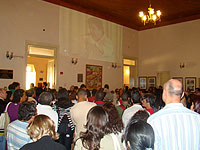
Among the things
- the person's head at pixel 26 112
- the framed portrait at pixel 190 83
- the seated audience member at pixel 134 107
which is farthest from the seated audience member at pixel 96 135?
the framed portrait at pixel 190 83

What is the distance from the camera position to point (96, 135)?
2.06m

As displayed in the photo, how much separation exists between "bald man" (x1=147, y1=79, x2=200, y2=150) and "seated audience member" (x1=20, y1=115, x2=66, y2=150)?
997 mm

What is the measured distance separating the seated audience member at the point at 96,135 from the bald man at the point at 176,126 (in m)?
0.48

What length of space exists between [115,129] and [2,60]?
8.00 m

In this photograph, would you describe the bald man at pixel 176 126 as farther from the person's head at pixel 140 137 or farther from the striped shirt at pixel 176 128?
the person's head at pixel 140 137

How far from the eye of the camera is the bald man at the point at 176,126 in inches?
80.5

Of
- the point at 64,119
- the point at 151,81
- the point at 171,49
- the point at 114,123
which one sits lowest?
the point at 64,119

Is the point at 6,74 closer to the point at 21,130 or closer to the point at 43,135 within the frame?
the point at 21,130

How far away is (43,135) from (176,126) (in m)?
1.35

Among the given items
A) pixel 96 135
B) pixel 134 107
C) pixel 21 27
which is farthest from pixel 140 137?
pixel 21 27

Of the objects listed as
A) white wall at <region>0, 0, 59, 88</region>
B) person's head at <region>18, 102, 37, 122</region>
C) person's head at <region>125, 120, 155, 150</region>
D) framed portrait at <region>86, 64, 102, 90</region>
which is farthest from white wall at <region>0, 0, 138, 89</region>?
person's head at <region>125, 120, 155, 150</region>

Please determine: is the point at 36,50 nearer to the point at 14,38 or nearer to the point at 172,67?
the point at 14,38

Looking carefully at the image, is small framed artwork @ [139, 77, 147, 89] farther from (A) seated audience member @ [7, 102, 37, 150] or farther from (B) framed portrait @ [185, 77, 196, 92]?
(A) seated audience member @ [7, 102, 37, 150]

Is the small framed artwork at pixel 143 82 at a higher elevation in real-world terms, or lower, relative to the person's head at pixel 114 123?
higher
